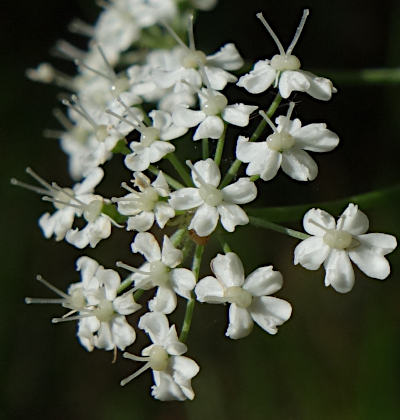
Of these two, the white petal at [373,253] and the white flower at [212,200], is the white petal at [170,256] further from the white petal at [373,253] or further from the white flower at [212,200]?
the white petal at [373,253]

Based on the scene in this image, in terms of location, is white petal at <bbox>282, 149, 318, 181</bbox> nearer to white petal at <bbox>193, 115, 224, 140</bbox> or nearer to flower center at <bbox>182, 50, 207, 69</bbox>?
white petal at <bbox>193, 115, 224, 140</bbox>

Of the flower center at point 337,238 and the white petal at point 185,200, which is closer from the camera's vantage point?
the flower center at point 337,238

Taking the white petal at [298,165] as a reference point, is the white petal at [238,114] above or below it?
above

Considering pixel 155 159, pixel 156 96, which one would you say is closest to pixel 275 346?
pixel 156 96

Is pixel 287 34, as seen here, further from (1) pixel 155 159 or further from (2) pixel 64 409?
(2) pixel 64 409

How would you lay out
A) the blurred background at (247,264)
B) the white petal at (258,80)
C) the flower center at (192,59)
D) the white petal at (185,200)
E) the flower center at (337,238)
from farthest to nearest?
1. the blurred background at (247,264)
2. the flower center at (192,59)
3. the white petal at (258,80)
4. the white petal at (185,200)
5. the flower center at (337,238)

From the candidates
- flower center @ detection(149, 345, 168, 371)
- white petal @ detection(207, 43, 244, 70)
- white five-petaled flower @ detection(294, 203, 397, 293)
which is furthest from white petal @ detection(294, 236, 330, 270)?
white petal @ detection(207, 43, 244, 70)

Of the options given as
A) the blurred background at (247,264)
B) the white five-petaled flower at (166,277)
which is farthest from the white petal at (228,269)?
the blurred background at (247,264)
